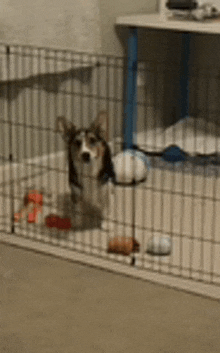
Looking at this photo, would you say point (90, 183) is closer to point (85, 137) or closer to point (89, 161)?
point (89, 161)

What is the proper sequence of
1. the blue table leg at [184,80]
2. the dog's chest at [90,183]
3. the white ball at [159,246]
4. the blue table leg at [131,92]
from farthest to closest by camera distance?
the blue table leg at [184,80], the blue table leg at [131,92], the dog's chest at [90,183], the white ball at [159,246]

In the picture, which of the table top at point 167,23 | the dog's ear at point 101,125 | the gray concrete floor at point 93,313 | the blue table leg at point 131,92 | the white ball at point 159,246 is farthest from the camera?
the blue table leg at point 131,92

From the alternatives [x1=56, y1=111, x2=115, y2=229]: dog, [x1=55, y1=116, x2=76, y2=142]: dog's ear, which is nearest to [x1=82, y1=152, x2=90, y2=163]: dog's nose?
[x1=56, y1=111, x2=115, y2=229]: dog

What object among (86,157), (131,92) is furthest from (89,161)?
(131,92)

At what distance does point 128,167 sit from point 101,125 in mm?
710

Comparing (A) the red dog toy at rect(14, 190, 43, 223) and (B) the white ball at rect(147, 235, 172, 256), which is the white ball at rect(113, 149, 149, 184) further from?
(B) the white ball at rect(147, 235, 172, 256)

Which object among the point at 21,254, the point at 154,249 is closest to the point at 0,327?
the point at 21,254

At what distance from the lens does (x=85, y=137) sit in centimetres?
304

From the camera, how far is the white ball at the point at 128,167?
3711 mm

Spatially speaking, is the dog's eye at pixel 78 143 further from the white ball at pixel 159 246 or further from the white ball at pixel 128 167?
the white ball at pixel 128 167

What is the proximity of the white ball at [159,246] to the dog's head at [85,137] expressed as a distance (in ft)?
1.56

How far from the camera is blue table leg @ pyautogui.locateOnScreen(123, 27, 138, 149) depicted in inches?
157

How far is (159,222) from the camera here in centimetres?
328

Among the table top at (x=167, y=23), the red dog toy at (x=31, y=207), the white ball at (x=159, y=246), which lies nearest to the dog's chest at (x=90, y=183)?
the red dog toy at (x=31, y=207)
